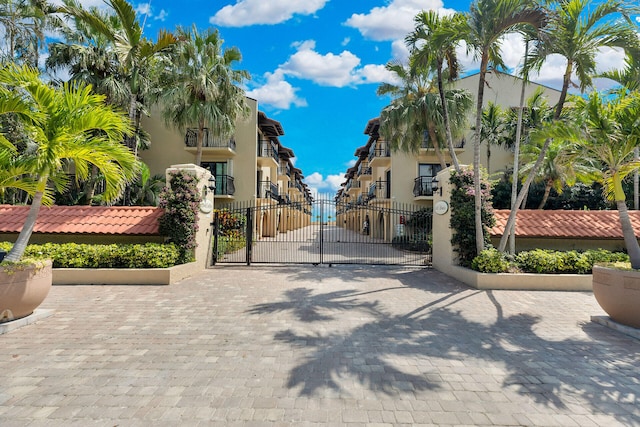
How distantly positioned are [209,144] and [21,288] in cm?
1641

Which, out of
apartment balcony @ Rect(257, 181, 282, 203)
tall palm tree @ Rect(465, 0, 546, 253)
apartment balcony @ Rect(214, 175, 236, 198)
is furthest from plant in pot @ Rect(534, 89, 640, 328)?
apartment balcony @ Rect(257, 181, 282, 203)

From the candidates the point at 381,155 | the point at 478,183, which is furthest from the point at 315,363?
the point at 381,155

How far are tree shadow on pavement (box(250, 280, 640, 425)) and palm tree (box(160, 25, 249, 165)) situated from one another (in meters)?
12.5

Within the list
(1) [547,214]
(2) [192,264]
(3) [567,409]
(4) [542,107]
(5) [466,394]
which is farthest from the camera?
(4) [542,107]

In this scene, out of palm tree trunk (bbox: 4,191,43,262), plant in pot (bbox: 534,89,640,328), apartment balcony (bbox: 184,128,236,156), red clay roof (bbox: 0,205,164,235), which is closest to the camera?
plant in pot (bbox: 534,89,640,328)

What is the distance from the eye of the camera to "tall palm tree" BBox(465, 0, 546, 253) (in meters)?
7.26

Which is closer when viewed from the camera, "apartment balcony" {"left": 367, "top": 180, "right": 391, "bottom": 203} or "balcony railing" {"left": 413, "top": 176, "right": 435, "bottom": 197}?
"balcony railing" {"left": 413, "top": 176, "right": 435, "bottom": 197}

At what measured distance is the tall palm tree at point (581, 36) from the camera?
6758 mm

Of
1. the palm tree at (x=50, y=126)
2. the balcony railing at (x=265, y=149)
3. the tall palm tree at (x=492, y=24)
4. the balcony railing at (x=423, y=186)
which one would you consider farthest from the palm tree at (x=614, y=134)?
the balcony railing at (x=265, y=149)

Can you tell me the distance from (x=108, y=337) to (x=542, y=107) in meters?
20.2

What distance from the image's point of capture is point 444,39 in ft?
26.7

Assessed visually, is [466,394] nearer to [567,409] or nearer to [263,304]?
[567,409]

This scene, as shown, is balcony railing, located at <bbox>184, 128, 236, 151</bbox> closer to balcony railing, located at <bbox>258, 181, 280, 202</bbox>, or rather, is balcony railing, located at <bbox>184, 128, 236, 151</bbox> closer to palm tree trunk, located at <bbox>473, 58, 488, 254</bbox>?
balcony railing, located at <bbox>258, 181, 280, 202</bbox>

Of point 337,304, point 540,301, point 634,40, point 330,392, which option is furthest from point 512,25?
point 330,392
